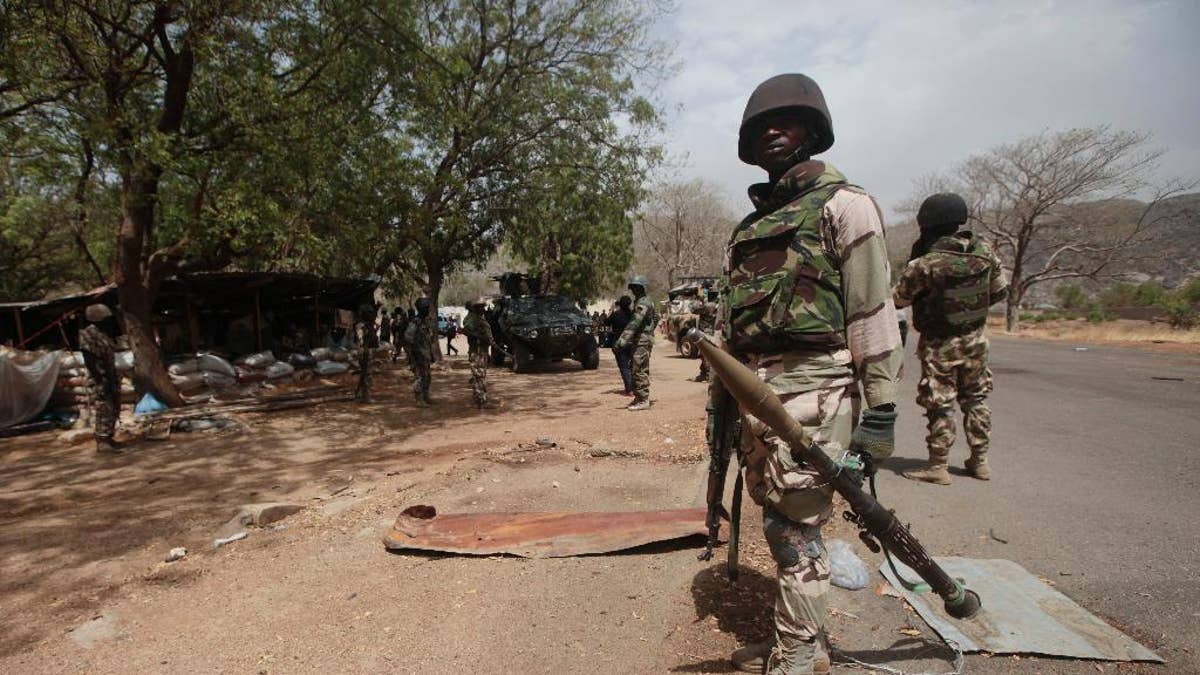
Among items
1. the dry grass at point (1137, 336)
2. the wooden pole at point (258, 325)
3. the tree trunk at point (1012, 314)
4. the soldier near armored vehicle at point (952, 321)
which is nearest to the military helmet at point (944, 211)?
the soldier near armored vehicle at point (952, 321)

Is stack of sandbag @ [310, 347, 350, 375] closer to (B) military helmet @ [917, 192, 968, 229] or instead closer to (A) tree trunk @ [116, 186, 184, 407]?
(A) tree trunk @ [116, 186, 184, 407]

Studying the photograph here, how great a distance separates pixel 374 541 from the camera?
3.41 metres

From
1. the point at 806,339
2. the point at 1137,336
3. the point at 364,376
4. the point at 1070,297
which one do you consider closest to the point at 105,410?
the point at 364,376

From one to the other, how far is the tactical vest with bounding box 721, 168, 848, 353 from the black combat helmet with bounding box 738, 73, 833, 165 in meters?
0.19

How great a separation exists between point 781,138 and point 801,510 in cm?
126

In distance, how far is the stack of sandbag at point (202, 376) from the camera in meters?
10.1

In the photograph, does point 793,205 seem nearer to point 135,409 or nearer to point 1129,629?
point 1129,629

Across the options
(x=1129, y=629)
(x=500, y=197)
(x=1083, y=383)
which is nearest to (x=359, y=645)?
(x=1129, y=629)

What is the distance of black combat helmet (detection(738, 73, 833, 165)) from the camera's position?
203 centimetres

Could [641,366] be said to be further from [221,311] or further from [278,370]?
[221,311]

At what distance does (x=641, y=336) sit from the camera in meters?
8.06

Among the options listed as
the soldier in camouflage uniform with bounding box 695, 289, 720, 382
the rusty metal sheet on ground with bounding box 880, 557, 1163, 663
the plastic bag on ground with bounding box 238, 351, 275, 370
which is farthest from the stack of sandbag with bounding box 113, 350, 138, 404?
the rusty metal sheet on ground with bounding box 880, 557, 1163, 663

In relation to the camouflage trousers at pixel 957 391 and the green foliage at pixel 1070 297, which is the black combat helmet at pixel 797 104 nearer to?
the camouflage trousers at pixel 957 391

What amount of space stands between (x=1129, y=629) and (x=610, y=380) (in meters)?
9.77
